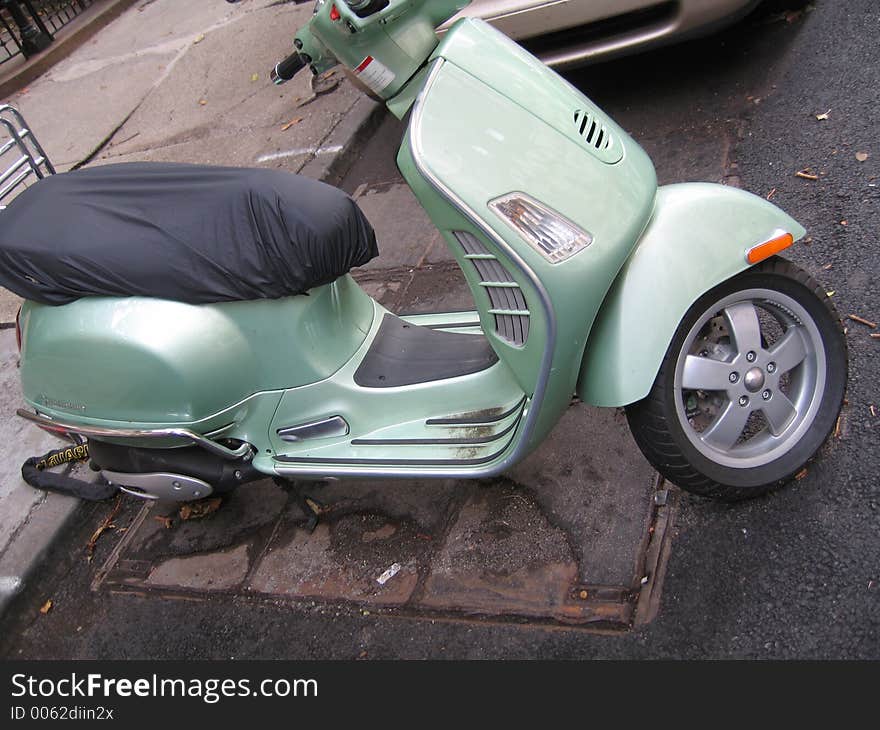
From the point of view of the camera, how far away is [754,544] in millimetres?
2182

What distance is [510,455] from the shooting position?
7.14 feet

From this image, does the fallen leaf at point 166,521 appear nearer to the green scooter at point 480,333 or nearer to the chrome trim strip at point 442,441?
the green scooter at point 480,333

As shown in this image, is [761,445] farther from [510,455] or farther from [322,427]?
[322,427]

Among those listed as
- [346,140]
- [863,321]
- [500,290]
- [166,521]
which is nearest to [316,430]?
[500,290]

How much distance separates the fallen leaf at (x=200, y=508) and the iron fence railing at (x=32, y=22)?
21.9 feet

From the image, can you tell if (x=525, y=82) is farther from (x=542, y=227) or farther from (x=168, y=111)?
(x=168, y=111)

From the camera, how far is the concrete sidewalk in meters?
3.27

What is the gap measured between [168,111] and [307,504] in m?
4.24

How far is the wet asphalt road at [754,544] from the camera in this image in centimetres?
204

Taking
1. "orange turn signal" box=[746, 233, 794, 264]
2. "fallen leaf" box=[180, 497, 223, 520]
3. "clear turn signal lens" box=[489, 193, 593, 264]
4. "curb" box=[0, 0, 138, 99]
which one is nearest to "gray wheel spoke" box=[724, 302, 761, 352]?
"orange turn signal" box=[746, 233, 794, 264]

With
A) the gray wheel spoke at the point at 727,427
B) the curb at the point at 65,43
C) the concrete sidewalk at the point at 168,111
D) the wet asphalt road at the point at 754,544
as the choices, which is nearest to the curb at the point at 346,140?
the concrete sidewalk at the point at 168,111

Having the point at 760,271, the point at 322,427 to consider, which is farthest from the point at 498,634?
the point at 760,271

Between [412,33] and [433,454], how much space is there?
1.13 m

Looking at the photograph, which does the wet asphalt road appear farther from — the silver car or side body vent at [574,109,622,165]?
side body vent at [574,109,622,165]
